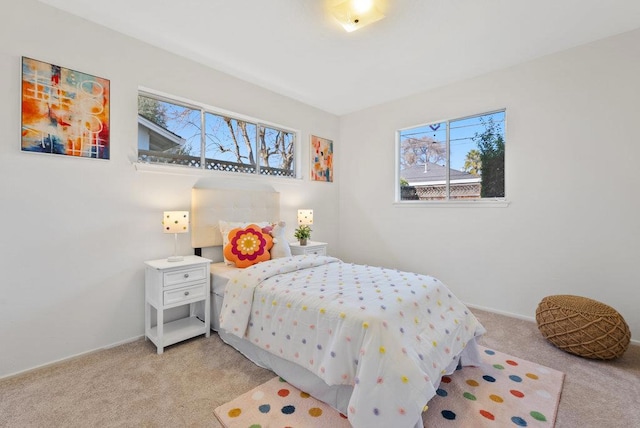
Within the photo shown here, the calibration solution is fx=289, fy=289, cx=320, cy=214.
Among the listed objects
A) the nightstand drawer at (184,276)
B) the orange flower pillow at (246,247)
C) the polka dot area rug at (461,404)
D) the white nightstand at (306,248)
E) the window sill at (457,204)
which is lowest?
the polka dot area rug at (461,404)

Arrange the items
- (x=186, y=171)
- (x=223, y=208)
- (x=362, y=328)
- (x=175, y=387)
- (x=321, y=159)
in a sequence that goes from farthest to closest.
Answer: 1. (x=321, y=159)
2. (x=223, y=208)
3. (x=186, y=171)
4. (x=175, y=387)
5. (x=362, y=328)

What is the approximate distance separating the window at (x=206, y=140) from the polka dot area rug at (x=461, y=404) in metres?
2.29

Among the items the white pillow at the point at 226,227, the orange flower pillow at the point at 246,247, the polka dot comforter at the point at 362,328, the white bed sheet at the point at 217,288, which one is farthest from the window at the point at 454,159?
the white bed sheet at the point at 217,288

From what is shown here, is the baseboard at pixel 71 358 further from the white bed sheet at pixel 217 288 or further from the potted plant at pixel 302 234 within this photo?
the potted plant at pixel 302 234

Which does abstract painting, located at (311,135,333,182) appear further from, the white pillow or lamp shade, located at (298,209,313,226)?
the white pillow

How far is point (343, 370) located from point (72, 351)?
219cm

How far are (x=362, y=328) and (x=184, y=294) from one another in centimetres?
167

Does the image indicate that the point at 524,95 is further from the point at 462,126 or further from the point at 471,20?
the point at 471,20

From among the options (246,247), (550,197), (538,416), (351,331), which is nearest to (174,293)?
(246,247)

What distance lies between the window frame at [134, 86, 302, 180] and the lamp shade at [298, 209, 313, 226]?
0.51 metres

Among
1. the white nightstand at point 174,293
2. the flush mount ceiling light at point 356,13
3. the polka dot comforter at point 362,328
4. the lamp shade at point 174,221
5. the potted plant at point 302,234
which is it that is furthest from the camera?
the potted plant at point 302,234

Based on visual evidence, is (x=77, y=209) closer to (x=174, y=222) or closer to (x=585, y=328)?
(x=174, y=222)

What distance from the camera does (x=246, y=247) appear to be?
9.21 ft

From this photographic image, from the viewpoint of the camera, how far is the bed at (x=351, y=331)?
1354mm
